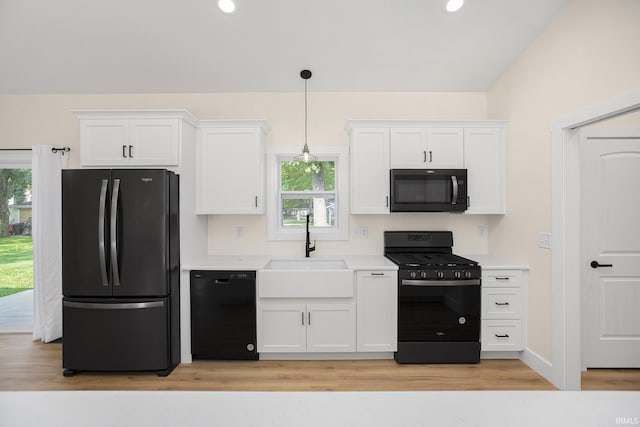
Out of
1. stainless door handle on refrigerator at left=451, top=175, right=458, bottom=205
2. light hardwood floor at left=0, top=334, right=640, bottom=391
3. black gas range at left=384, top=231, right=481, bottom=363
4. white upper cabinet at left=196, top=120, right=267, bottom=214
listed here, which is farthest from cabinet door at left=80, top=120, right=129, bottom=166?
stainless door handle on refrigerator at left=451, top=175, right=458, bottom=205

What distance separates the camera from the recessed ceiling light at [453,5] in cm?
251

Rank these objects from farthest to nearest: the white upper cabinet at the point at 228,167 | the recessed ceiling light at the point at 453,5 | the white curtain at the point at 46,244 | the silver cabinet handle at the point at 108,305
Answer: the white curtain at the point at 46,244 < the white upper cabinet at the point at 228,167 < the silver cabinet handle at the point at 108,305 < the recessed ceiling light at the point at 453,5

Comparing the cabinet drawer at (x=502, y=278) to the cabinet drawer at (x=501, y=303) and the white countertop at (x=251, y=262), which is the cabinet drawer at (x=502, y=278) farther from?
the white countertop at (x=251, y=262)

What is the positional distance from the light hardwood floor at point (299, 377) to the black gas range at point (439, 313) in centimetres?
12

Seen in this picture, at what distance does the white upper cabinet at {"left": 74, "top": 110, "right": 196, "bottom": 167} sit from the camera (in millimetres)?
3041

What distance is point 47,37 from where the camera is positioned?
2.92 m

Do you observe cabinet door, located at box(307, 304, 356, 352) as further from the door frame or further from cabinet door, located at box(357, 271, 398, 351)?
the door frame

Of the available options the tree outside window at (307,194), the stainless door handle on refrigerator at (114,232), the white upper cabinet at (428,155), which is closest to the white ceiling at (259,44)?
the white upper cabinet at (428,155)

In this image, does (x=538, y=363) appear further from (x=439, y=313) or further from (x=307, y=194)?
(x=307, y=194)

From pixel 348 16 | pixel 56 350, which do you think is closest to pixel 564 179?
pixel 348 16

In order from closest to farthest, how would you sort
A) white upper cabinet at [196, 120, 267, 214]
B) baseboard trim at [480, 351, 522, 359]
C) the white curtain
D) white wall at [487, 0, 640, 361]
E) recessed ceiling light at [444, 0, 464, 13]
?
white wall at [487, 0, 640, 361]
recessed ceiling light at [444, 0, 464, 13]
baseboard trim at [480, 351, 522, 359]
white upper cabinet at [196, 120, 267, 214]
the white curtain

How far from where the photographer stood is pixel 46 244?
11.4ft

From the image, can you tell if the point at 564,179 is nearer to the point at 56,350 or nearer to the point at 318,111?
the point at 318,111

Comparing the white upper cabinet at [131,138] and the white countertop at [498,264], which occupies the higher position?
the white upper cabinet at [131,138]
